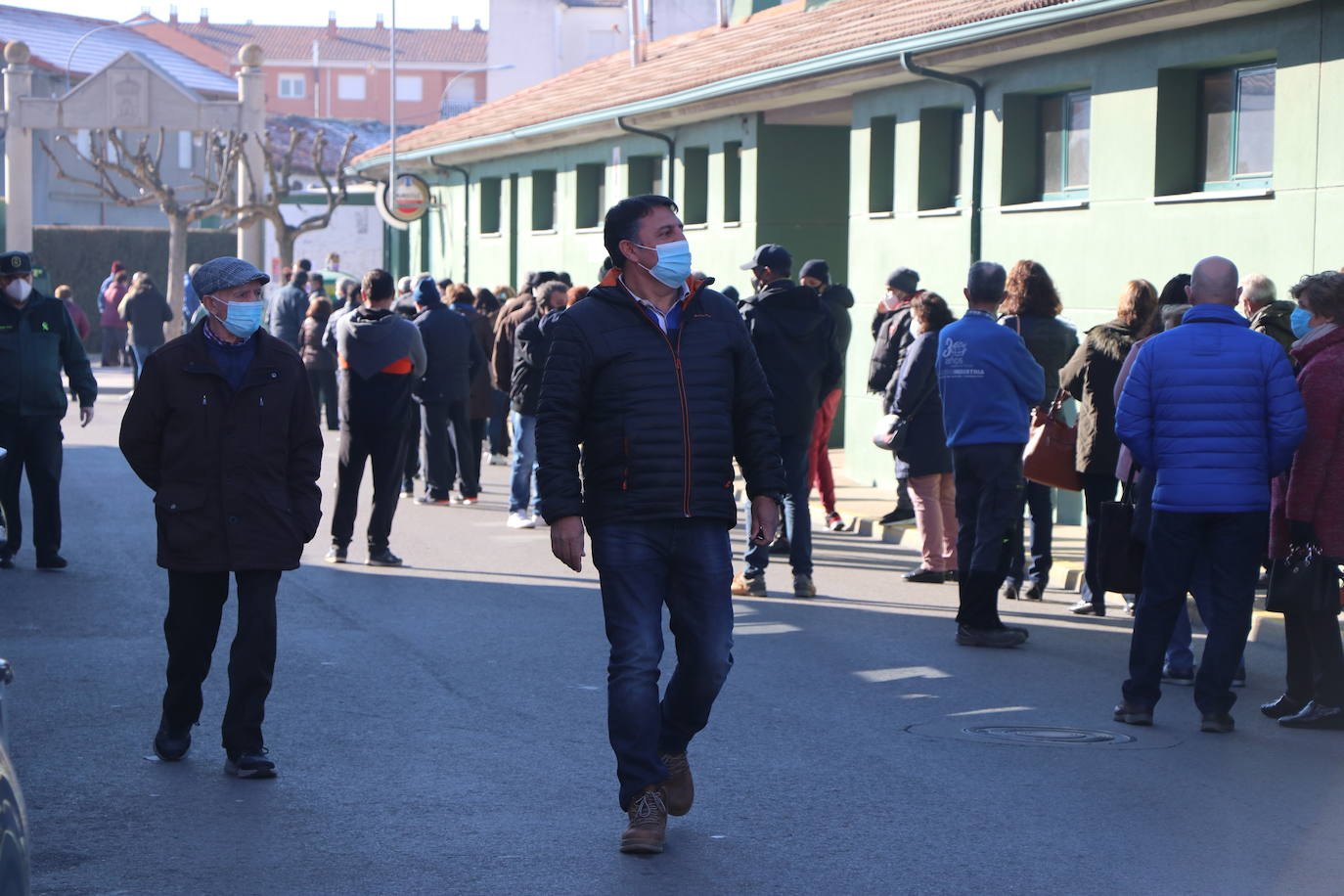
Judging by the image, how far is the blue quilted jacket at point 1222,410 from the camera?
300 inches

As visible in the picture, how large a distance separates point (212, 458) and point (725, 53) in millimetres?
17866

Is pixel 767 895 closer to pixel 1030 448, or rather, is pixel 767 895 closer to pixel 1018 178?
pixel 1030 448

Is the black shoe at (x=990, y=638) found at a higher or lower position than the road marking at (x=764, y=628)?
higher

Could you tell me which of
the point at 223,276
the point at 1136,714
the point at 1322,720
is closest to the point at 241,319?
the point at 223,276

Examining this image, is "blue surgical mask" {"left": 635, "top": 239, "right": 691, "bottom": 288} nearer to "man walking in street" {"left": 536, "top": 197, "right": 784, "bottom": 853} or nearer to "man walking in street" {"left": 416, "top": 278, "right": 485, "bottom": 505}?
"man walking in street" {"left": 536, "top": 197, "right": 784, "bottom": 853}

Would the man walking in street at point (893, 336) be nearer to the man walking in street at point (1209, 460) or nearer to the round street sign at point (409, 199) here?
the man walking in street at point (1209, 460)

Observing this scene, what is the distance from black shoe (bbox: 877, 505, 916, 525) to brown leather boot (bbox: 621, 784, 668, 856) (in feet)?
30.0

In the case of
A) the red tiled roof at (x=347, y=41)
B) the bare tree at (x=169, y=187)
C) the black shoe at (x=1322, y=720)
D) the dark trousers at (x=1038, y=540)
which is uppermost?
the red tiled roof at (x=347, y=41)

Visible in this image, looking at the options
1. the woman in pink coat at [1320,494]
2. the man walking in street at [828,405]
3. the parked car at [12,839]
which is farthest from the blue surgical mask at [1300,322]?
the parked car at [12,839]

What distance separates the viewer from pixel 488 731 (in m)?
7.55

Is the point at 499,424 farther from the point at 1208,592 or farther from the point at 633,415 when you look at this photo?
the point at 633,415

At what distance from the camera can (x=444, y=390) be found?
15695 millimetres

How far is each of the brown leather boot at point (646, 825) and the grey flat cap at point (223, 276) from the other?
2.32 meters

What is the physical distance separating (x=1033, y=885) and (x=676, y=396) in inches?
68.1
